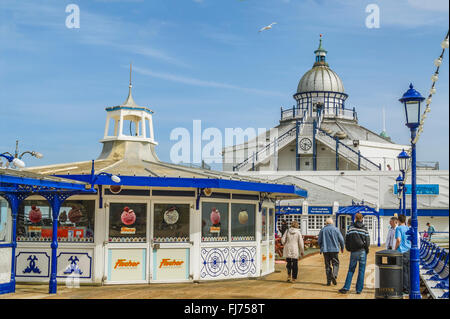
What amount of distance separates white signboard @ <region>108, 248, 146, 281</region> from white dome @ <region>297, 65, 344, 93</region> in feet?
167

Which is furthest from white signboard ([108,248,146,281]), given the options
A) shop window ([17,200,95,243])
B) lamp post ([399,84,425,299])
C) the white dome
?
the white dome

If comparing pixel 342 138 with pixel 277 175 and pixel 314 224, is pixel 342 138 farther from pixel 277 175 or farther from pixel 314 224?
pixel 314 224

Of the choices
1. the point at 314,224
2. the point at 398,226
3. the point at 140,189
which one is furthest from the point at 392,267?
the point at 314,224

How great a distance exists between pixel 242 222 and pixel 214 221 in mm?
946

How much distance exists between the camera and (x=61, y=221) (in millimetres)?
13258

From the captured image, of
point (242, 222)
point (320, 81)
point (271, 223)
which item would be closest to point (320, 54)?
point (320, 81)

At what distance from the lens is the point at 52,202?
11734mm

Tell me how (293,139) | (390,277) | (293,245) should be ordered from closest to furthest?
(390,277) < (293,245) < (293,139)

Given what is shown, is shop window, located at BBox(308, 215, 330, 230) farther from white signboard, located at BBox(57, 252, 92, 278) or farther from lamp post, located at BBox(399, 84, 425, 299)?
lamp post, located at BBox(399, 84, 425, 299)

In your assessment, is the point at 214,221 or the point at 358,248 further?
the point at 214,221

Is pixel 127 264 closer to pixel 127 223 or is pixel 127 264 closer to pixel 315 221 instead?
pixel 127 223

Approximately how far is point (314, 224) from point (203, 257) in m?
26.6

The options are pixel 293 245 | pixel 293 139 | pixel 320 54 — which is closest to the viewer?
pixel 293 245

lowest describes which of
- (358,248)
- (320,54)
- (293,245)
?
(293,245)
